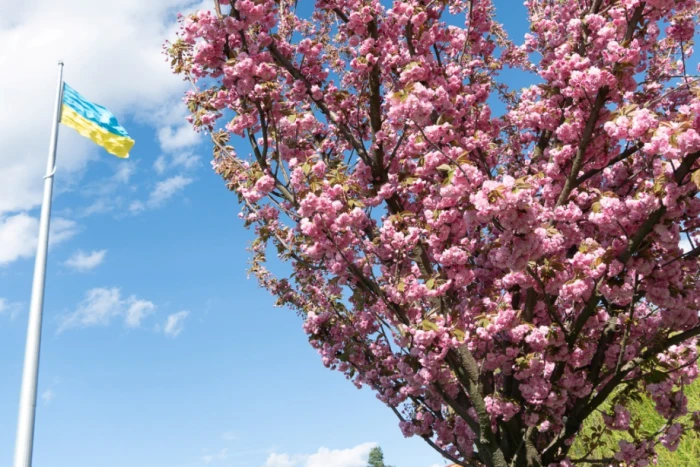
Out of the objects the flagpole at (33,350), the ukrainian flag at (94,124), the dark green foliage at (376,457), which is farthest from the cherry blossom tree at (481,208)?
the dark green foliage at (376,457)

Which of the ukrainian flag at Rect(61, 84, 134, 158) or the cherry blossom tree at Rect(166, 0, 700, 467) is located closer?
the cherry blossom tree at Rect(166, 0, 700, 467)

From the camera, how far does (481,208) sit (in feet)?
15.6

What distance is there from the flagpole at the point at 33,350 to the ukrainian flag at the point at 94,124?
67.2 inches

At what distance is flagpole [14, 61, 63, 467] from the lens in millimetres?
6945

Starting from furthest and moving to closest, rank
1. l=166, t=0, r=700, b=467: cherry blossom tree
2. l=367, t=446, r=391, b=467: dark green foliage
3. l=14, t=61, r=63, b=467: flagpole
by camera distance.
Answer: l=367, t=446, r=391, b=467: dark green foliage → l=14, t=61, r=63, b=467: flagpole → l=166, t=0, r=700, b=467: cherry blossom tree

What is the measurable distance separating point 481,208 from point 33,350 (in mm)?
5826

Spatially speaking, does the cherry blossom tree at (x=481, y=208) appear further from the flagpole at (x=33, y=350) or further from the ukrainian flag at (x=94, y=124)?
the ukrainian flag at (x=94, y=124)

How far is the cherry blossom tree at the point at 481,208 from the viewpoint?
552 cm

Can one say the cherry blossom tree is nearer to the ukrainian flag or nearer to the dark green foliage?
the ukrainian flag

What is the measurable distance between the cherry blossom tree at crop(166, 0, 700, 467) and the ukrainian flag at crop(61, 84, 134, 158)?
12.8 feet

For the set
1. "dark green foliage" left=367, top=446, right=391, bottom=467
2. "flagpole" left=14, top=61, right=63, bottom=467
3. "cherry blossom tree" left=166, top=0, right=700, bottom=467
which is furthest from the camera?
"dark green foliage" left=367, top=446, right=391, bottom=467

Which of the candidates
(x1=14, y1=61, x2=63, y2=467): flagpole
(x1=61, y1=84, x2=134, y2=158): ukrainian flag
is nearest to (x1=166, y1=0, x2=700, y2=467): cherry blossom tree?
(x1=14, y1=61, x2=63, y2=467): flagpole

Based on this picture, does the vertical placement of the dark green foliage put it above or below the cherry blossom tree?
above

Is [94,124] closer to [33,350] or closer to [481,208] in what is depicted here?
[33,350]
